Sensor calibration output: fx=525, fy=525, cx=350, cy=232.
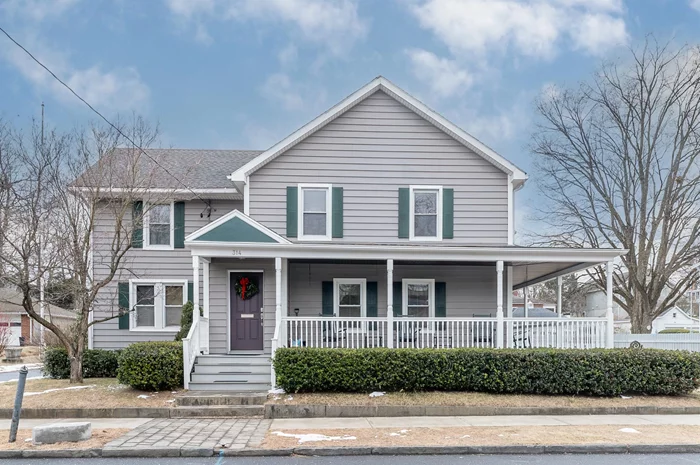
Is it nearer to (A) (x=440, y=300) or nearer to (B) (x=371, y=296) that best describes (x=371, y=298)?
(B) (x=371, y=296)

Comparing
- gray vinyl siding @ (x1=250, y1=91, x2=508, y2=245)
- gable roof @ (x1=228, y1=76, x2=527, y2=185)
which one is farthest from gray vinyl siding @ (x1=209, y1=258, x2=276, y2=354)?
gable roof @ (x1=228, y1=76, x2=527, y2=185)

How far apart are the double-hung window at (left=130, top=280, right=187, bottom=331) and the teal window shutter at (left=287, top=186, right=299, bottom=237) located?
3588 mm

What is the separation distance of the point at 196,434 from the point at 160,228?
8079mm

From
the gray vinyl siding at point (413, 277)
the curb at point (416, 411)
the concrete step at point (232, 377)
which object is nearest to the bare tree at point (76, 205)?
the concrete step at point (232, 377)

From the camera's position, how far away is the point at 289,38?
20.3 metres

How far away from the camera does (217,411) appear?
9875 mm

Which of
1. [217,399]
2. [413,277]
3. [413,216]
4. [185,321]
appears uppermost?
[413,216]

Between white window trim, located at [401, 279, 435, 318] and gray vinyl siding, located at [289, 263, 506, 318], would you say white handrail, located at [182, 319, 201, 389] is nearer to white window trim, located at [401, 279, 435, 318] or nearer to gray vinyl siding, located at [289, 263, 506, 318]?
gray vinyl siding, located at [289, 263, 506, 318]

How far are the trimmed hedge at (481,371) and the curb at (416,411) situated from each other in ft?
2.56

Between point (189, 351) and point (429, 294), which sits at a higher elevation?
point (429, 294)

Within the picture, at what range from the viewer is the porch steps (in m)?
11.2

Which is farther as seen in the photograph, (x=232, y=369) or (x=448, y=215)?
(x=448, y=215)

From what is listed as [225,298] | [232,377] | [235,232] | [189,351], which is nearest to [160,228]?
[225,298]

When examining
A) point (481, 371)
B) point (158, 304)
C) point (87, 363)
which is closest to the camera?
point (481, 371)
